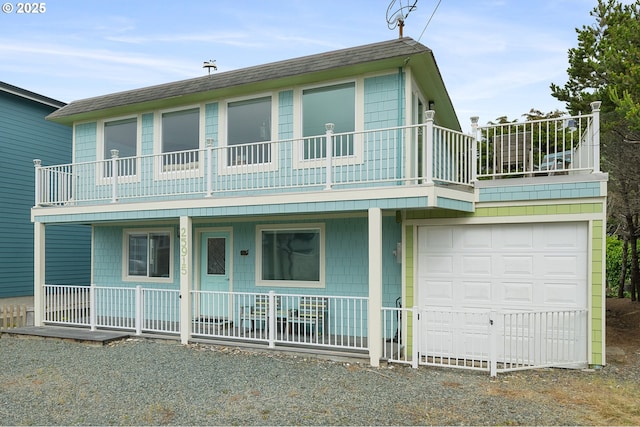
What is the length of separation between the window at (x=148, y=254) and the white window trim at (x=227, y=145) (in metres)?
2.46

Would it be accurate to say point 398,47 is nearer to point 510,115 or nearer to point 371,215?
point 371,215

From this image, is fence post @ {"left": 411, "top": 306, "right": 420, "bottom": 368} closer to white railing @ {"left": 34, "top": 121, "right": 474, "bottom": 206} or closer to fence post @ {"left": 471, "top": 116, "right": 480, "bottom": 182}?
white railing @ {"left": 34, "top": 121, "right": 474, "bottom": 206}

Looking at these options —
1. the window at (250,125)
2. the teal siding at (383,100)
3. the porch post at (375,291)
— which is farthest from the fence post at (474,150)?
the window at (250,125)

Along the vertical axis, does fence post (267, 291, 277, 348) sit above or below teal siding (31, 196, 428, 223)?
below

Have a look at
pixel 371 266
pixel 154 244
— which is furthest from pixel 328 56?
pixel 154 244

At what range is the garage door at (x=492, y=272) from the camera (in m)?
6.83

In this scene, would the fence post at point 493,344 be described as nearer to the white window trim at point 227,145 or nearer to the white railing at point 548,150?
the white railing at point 548,150

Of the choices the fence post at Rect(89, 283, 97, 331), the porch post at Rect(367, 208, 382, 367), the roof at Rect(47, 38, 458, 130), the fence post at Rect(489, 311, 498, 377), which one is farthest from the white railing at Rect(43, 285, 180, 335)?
the fence post at Rect(489, 311, 498, 377)

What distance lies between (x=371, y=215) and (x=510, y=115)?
72.7 feet

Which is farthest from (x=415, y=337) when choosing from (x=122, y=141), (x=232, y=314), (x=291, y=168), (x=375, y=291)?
(x=122, y=141)

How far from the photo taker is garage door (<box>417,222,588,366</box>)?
6.83 metres

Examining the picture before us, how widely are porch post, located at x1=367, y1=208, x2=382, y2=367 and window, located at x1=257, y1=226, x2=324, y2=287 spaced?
1926 millimetres

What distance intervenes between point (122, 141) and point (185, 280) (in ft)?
14.6

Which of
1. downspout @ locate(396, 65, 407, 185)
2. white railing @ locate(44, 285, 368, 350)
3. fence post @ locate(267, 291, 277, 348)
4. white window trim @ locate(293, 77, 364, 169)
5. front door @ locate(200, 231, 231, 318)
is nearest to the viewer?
fence post @ locate(267, 291, 277, 348)
